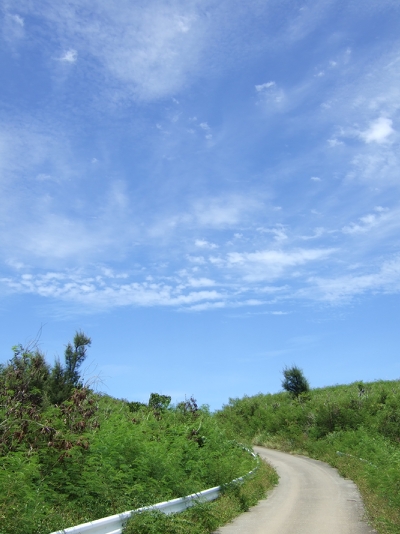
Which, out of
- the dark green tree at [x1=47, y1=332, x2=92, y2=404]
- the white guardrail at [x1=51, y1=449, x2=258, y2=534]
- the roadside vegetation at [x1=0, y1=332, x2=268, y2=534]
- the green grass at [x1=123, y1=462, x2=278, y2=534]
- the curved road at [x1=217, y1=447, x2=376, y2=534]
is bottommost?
the curved road at [x1=217, y1=447, x2=376, y2=534]

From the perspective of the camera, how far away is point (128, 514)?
11523 mm

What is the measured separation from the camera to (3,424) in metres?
14.8

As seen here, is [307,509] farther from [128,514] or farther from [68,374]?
[68,374]

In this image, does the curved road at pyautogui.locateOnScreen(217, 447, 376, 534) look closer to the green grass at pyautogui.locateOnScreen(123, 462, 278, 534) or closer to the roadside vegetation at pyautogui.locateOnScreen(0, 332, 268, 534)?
the green grass at pyautogui.locateOnScreen(123, 462, 278, 534)

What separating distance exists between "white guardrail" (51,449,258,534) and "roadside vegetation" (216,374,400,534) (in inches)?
280

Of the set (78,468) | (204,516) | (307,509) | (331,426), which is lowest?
(307,509)

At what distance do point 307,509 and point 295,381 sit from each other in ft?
145

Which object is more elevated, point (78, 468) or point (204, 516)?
point (78, 468)

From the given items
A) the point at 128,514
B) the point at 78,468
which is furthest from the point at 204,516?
the point at 78,468

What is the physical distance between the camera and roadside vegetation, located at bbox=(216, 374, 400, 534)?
29117 mm

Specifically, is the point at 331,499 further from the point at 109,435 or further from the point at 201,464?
the point at 109,435

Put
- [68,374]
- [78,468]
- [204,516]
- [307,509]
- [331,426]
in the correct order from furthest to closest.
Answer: [331,426], [68,374], [307,509], [78,468], [204,516]

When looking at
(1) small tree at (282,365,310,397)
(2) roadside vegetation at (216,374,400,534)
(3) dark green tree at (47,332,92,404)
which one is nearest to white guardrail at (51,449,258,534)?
(2) roadside vegetation at (216,374,400,534)

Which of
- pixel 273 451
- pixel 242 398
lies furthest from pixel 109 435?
pixel 242 398
